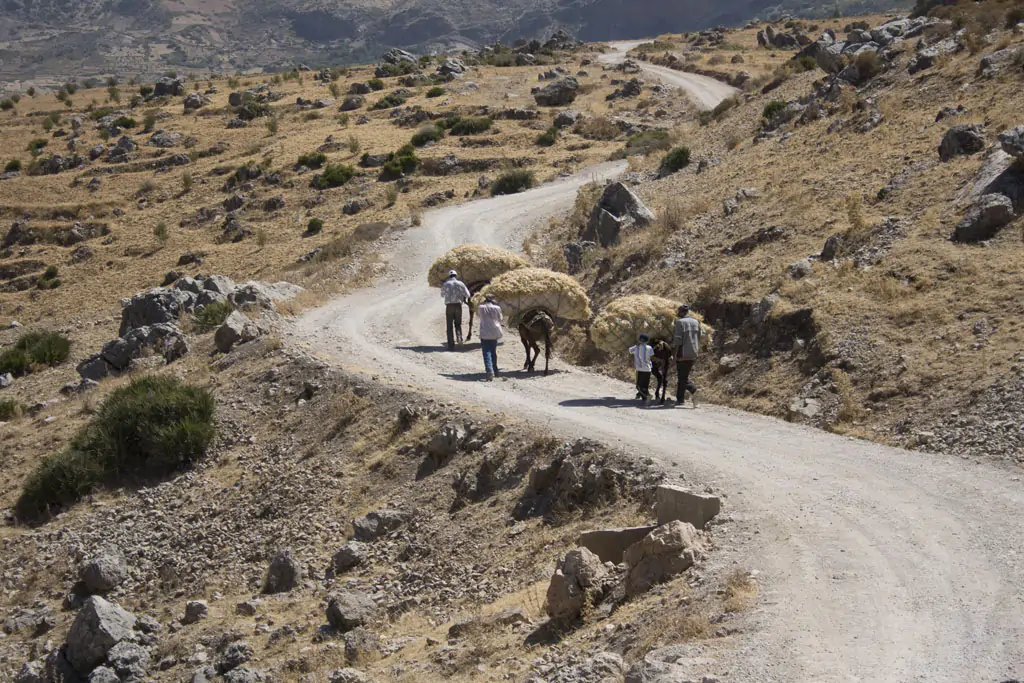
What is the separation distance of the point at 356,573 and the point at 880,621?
318 inches

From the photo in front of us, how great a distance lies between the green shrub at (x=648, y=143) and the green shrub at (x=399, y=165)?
1045 centimetres

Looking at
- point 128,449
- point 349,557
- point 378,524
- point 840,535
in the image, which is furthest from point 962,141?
point 128,449

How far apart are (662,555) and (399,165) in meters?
39.7

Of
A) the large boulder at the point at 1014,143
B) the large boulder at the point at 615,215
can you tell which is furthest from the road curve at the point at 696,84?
the large boulder at the point at 1014,143

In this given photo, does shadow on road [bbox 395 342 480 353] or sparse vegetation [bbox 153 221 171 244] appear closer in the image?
shadow on road [bbox 395 342 480 353]

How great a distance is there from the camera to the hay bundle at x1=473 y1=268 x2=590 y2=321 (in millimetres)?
20391

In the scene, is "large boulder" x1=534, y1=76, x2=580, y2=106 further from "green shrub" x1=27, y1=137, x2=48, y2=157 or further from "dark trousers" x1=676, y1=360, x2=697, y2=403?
"dark trousers" x1=676, y1=360, x2=697, y2=403

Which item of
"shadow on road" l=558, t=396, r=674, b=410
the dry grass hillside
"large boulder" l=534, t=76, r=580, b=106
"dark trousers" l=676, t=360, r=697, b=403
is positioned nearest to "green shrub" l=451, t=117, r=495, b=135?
"large boulder" l=534, t=76, r=580, b=106

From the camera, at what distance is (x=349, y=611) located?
12.6 metres

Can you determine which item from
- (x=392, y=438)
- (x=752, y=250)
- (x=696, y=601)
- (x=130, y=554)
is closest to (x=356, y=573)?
(x=392, y=438)

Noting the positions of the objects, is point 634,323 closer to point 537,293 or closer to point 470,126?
point 537,293

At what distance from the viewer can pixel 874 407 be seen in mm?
14984

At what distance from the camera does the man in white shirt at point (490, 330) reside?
1878cm

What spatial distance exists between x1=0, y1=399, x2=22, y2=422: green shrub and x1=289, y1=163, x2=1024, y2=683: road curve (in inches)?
481
